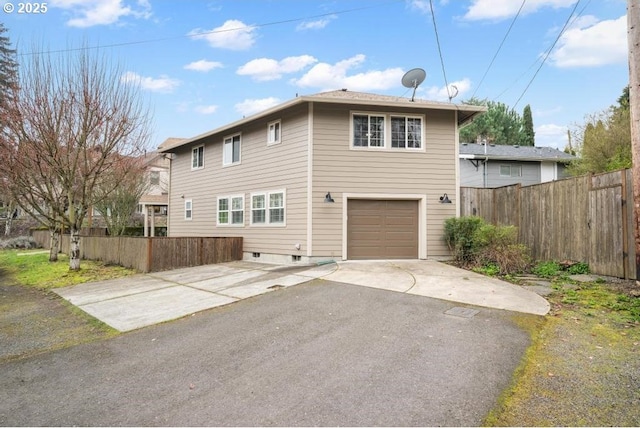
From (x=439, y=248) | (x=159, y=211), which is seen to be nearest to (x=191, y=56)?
(x=439, y=248)

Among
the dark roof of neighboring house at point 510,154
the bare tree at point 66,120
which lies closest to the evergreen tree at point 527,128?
the dark roof of neighboring house at point 510,154

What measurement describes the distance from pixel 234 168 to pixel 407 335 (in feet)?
33.5

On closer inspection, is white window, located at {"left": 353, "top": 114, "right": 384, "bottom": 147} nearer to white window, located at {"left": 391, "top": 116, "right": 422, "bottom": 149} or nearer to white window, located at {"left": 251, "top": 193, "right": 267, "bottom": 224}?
white window, located at {"left": 391, "top": 116, "right": 422, "bottom": 149}

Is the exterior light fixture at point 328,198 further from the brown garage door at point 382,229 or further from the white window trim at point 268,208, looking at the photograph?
the white window trim at point 268,208

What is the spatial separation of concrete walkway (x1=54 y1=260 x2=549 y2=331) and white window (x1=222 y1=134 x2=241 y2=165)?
4.71 metres

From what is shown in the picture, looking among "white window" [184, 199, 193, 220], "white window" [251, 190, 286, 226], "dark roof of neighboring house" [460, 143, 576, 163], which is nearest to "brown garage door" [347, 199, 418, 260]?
"white window" [251, 190, 286, 226]

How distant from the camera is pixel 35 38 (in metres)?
9.95

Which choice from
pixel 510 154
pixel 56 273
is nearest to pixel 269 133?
pixel 56 273

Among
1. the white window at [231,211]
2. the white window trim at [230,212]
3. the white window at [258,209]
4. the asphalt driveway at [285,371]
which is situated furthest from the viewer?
the white window at [231,211]

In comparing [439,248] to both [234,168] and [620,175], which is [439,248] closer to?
[620,175]

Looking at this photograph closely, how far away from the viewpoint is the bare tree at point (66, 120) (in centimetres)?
970

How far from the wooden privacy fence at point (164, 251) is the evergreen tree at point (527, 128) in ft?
101

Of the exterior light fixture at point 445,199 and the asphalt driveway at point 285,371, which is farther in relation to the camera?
the exterior light fixture at point 445,199

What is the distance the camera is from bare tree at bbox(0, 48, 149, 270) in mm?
9703
